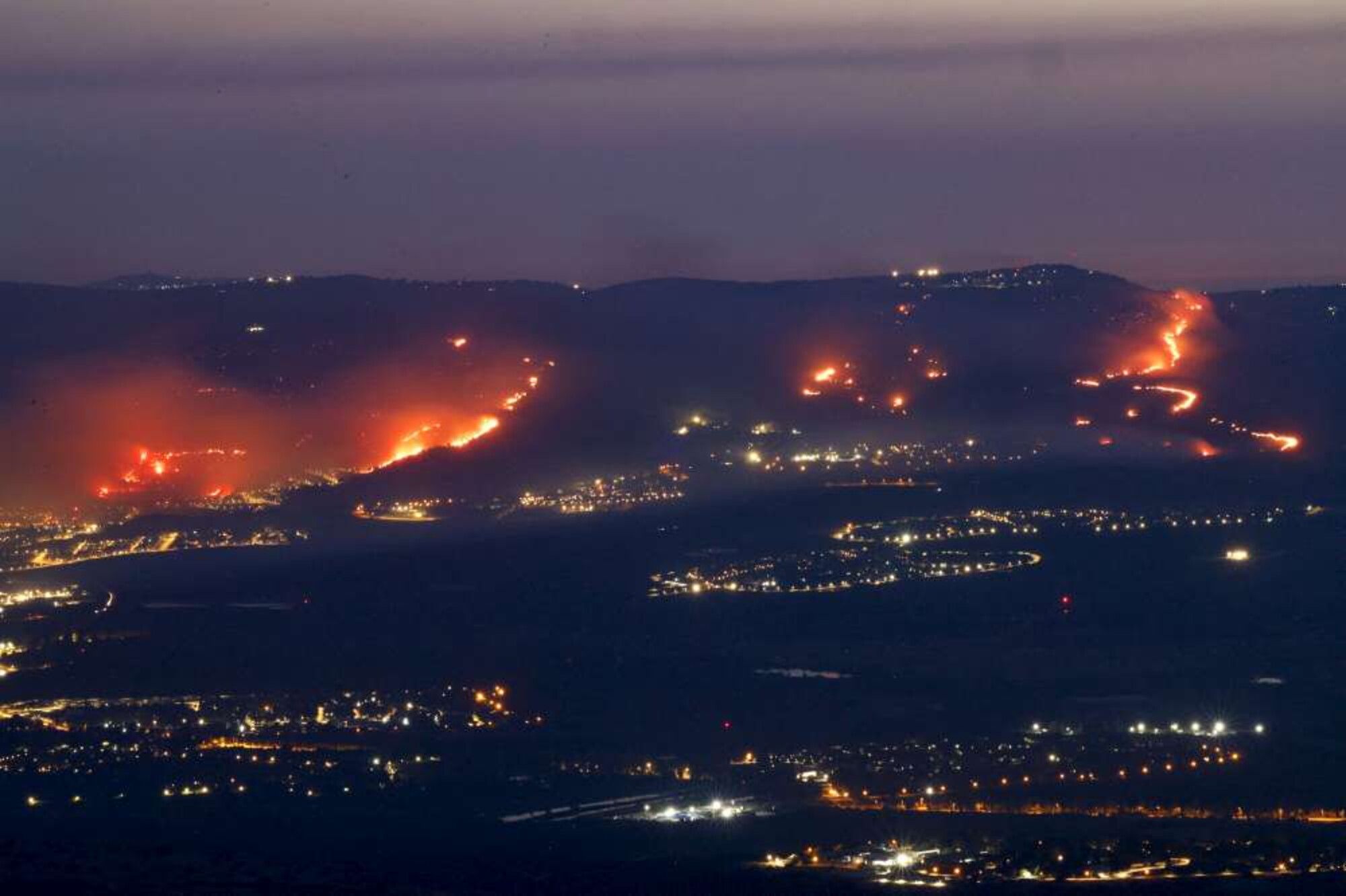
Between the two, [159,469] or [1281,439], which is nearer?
[159,469]

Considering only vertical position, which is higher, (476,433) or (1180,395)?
(476,433)

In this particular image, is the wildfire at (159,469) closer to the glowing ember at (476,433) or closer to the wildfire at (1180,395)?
the glowing ember at (476,433)

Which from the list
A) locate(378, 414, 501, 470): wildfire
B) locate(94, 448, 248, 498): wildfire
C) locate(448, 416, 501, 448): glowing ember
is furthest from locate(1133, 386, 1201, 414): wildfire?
locate(94, 448, 248, 498): wildfire

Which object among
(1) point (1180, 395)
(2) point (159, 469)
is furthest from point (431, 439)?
(1) point (1180, 395)

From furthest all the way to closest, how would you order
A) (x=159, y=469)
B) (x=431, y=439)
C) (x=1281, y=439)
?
(x=1281, y=439)
(x=431, y=439)
(x=159, y=469)

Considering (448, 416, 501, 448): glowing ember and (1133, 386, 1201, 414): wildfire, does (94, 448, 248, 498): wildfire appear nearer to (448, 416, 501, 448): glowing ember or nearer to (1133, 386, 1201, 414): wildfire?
(448, 416, 501, 448): glowing ember

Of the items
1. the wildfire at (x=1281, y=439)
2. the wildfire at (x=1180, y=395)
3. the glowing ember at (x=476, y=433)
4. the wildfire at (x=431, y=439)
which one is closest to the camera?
the wildfire at (x=431, y=439)

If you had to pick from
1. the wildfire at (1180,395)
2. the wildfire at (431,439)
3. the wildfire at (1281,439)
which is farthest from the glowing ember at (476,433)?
the wildfire at (1281,439)

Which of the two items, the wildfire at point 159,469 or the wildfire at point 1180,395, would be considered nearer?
the wildfire at point 159,469

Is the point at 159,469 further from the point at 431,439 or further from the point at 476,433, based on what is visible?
the point at 476,433

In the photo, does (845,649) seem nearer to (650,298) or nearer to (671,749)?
(671,749)

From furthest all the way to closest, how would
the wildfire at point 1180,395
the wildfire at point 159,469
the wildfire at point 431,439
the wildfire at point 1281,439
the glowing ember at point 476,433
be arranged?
the wildfire at point 1180,395, the wildfire at point 1281,439, the glowing ember at point 476,433, the wildfire at point 431,439, the wildfire at point 159,469
